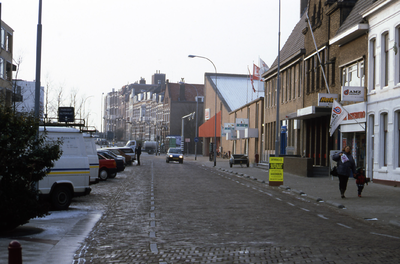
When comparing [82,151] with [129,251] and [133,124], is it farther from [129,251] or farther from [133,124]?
[133,124]

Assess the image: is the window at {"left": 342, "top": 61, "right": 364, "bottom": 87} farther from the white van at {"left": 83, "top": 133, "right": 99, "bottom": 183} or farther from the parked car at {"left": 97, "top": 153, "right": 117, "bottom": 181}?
the white van at {"left": 83, "top": 133, "right": 99, "bottom": 183}

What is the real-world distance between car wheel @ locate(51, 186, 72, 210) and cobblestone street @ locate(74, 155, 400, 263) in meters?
0.93

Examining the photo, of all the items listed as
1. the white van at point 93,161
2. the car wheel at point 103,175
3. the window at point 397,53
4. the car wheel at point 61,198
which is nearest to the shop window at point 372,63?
the window at point 397,53

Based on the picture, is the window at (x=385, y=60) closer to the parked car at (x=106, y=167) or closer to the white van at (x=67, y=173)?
the parked car at (x=106, y=167)

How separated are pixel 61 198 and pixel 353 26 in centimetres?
1820

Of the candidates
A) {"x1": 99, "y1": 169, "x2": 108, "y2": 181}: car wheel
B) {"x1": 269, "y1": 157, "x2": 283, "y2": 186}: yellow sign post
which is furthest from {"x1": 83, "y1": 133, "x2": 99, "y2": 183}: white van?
{"x1": 269, "y1": 157, "x2": 283, "y2": 186}: yellow sign post

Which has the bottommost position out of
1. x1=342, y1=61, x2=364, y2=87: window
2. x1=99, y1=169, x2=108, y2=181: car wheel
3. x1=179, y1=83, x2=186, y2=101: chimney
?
x1=99, y1=169, x2=108, y2=181: car wheel

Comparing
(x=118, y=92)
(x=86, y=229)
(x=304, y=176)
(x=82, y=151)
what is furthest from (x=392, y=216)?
(x=118, y=92)

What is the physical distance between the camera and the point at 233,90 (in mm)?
79938

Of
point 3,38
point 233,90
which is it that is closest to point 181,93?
point 233,90

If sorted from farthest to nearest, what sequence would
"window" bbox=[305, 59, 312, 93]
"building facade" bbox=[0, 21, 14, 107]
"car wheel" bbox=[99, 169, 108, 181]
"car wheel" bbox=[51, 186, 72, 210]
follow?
"building facade" bbox=[0, 21, 14, 107] < "window" bbox=[305, 59, 312, 93] < "car wheel" bbox=[99, 169, 108, 181] < "car wheel" bbox=[51, 186, 72, 210]

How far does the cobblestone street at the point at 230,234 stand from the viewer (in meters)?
7.70

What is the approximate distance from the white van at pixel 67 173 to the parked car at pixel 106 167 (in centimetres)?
1204

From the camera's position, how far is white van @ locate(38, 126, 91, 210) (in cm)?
1393
